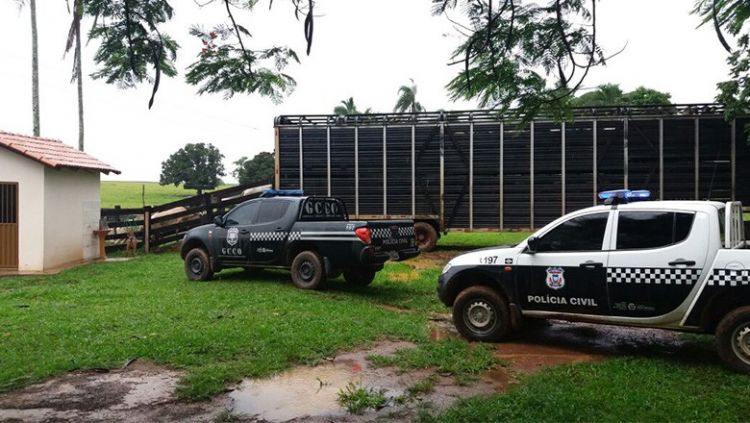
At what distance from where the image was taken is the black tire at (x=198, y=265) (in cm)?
1158

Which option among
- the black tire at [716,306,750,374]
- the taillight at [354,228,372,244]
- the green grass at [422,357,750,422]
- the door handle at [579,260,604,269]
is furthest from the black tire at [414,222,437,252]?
the black tire at [716,306,750,374]

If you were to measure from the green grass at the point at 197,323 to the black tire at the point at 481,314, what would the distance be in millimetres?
565

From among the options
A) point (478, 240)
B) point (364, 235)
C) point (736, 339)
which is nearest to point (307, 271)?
point (364, 235)

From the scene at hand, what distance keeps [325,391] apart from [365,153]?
12.3 m

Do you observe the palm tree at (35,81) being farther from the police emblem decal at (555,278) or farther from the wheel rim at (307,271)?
the police emblem decal at (555,278)

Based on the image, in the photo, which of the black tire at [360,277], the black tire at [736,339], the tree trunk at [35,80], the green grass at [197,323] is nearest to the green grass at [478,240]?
the green grass at [197,323]

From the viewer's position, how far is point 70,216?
14797mm

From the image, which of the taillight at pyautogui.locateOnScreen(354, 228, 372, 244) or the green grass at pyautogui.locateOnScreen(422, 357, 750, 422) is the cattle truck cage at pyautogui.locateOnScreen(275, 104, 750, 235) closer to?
the taillight at pyautogui.locateOnScreen(354, 228, 372, 244)

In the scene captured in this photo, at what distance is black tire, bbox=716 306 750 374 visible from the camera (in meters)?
5.53

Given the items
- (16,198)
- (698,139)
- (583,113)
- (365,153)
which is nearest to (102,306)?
(16,198)

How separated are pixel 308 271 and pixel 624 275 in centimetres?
564

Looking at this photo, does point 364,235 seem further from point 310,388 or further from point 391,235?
point 310,388

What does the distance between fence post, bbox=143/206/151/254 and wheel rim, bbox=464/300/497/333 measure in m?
13.1

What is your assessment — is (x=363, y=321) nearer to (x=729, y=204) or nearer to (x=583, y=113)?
(x=729, y=204)
